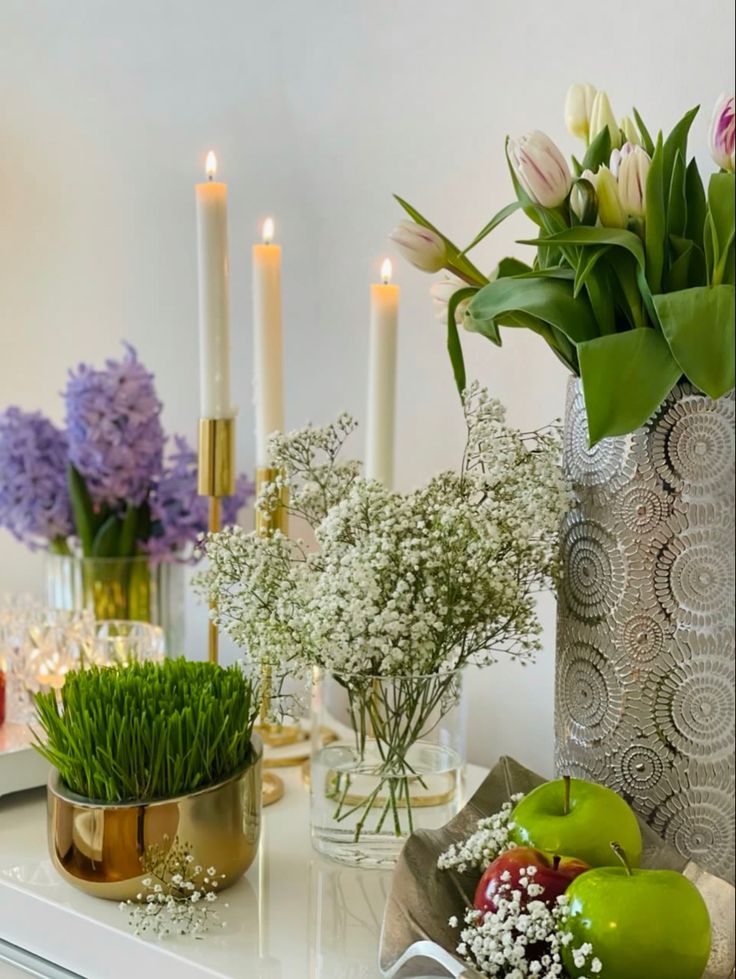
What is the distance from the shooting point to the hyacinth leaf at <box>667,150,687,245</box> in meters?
0.73

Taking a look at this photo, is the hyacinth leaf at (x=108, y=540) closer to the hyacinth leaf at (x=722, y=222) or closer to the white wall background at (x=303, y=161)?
the white wall background at (x=303, y=161)

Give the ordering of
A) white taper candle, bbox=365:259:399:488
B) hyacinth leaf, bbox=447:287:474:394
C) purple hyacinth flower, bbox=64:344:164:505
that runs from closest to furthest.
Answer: hyacinth leaf, bbox=447:287:474:394, white taper candle, bbox=365:259:399:488, purple hyacinth flower, bbox=64:344:164:505

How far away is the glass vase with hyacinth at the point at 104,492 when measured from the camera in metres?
1.26

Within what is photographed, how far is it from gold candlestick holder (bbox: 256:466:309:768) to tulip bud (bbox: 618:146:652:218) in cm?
32

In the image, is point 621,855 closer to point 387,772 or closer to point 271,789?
point 387,772

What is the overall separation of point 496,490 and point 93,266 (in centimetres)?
91

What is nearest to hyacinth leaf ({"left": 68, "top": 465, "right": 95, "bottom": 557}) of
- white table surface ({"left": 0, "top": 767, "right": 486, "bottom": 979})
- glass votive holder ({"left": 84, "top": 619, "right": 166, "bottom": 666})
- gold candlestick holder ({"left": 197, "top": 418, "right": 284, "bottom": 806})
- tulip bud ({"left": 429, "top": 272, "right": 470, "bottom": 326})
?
glass votive holder ({"left": 84, "top": 619, "right": 166, "bottom": 666})

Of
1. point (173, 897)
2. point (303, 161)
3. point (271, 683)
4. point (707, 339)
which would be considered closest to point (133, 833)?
point (173, 897)

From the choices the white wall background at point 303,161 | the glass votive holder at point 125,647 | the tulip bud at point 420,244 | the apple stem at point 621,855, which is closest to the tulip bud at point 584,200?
the tulip bud at point 420,244

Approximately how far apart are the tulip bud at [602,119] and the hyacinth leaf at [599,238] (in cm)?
11

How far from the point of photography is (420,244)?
78 cm

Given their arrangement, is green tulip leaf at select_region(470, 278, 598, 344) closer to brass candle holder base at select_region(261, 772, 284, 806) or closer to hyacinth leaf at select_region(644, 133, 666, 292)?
hyacinth leaf at select_region(644, 133, 666, 292)

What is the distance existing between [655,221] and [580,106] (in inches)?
5.6

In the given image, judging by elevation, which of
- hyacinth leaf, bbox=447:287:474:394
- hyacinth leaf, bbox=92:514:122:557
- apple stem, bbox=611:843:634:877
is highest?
hyacinth leaf, bbox=447:287:474:394
